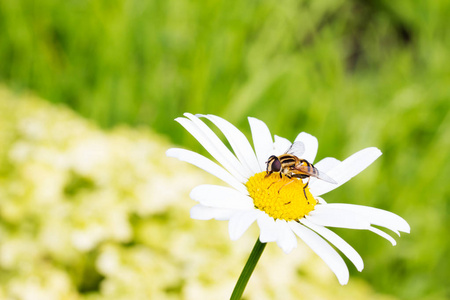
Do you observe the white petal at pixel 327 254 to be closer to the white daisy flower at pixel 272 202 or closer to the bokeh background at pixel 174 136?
the white daisy flower at pixel 272 202

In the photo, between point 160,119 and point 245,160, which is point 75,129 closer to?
point 160,119

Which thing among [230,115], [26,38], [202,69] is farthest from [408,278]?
[26,38]

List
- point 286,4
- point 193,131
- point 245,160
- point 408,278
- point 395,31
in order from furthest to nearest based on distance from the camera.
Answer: point 395,31 < point 286,4 < point 408,278 < point 245,160 < point 193,131

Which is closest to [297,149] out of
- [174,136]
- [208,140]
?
[208,140]

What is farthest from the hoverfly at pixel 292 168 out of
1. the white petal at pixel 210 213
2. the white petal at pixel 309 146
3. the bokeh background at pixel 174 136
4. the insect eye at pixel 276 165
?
the bokeh background at pixel 174 136

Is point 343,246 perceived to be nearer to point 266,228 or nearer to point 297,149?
point 266,228

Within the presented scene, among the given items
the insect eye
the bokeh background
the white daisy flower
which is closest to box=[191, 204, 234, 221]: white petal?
the white daisy flower
